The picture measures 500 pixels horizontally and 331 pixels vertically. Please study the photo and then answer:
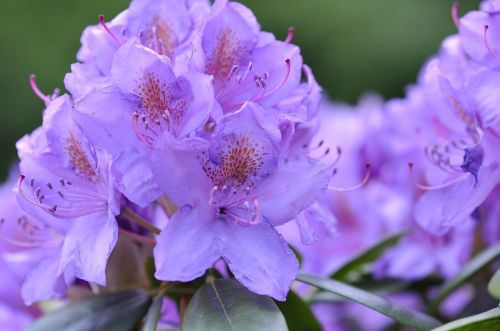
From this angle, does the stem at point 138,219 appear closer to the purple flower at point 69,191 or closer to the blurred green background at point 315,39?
the purple flower at point 69,191

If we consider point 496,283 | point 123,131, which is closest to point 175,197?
point 123,131

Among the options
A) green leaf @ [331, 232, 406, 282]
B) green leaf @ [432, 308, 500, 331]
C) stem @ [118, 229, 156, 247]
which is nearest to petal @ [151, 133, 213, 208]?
stem @ [118, 229, 156, 247]

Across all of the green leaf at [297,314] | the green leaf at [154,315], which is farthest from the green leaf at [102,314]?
the green leaf at [297,314]

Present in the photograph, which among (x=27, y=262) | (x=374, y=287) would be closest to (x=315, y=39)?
(x=374, y=287)

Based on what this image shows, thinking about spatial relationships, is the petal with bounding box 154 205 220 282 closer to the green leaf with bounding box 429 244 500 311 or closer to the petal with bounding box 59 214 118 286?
the petal with bounding box 59 214 118 286

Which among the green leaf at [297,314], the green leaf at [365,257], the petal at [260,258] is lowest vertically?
the green leaf at [365,257]

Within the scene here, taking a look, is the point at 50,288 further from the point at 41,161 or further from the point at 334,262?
the point at 334,262

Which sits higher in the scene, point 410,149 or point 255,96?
point 255,96

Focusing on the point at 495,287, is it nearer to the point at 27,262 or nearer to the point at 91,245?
the point at 91,245
